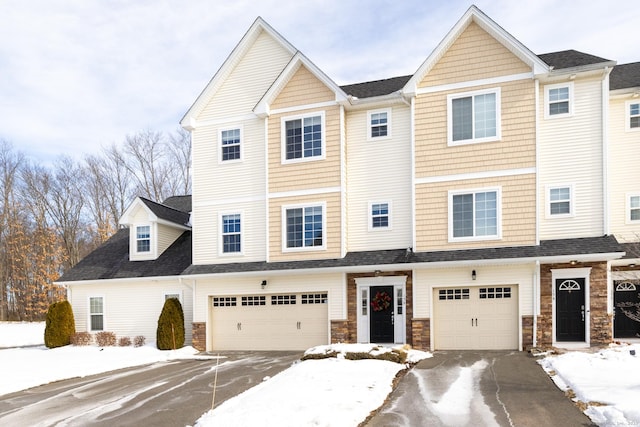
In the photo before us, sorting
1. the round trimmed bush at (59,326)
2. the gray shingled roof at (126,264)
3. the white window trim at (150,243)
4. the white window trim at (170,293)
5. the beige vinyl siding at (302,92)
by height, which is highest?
the beige vinyl siding at (302,92)

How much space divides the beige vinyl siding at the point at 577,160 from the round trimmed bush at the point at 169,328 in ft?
42.7

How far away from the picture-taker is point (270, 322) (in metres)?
17.6

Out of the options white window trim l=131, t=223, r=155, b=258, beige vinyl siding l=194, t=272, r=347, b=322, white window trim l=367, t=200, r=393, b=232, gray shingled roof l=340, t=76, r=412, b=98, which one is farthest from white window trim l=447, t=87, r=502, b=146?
white window trim l=131, t=223, r=155, b=258

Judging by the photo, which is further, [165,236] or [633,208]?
[165,236]

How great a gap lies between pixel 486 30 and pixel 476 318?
9.18 m

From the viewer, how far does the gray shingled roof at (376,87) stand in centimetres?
1781

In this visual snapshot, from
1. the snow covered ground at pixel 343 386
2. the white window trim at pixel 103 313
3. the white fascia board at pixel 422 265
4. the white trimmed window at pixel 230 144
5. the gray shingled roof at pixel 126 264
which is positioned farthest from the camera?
the white window trim at pixel 103 313

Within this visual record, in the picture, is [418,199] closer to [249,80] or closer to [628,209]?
[628,209]

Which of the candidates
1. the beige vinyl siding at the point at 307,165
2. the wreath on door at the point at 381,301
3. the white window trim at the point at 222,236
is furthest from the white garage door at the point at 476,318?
the white window trim at the point at 222,236

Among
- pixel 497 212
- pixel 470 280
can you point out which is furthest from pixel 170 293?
pixel 497 212

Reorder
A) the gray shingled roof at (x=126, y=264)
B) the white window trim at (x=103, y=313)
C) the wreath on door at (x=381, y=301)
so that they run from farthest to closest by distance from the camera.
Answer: the white window trim at (x=103, y=313)
the gray shingled roof at (x=126, y=264)
the wreath on door at (x=381, y=301)

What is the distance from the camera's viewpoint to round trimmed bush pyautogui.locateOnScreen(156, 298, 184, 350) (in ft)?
59.1

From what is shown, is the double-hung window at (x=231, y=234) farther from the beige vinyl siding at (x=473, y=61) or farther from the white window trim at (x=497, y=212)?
the beige vinyl siding at (x=473, y=61)

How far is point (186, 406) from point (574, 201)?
12.3 m
